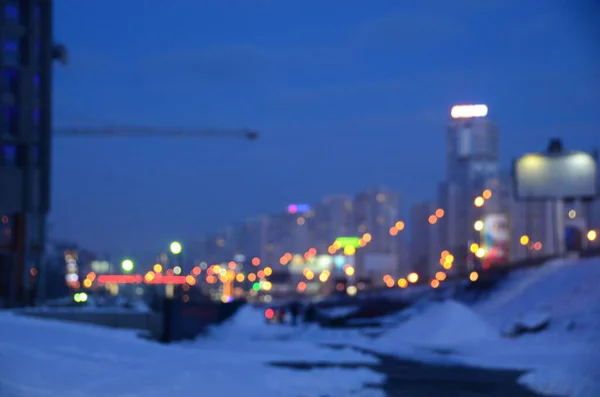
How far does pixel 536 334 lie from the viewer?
4047cm

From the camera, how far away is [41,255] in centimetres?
6894

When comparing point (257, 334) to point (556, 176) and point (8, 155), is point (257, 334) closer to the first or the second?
point (8, 155)

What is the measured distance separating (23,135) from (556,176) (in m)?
33.8

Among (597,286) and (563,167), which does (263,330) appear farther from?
(563,167)

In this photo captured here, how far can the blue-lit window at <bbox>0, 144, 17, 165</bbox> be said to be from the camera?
62.3 metres

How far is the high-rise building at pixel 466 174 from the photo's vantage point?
6294 inches

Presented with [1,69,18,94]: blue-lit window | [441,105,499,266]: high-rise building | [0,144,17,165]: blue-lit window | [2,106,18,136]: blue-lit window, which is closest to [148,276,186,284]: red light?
[0,144,17,165]: blue-lit window

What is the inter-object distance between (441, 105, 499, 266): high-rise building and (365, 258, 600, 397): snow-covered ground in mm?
98132

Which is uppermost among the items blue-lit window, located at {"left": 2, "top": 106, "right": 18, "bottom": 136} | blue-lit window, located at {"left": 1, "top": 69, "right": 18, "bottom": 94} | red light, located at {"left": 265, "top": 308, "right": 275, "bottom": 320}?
blue-lit window, located at {"left": 1, "top": 69, "right": 18, "bottom": 94}

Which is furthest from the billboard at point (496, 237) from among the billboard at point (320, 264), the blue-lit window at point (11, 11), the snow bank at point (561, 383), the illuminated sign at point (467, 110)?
the snow bank at point (561, 383)

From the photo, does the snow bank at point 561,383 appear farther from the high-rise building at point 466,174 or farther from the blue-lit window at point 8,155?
the high-rise building at point 466,174

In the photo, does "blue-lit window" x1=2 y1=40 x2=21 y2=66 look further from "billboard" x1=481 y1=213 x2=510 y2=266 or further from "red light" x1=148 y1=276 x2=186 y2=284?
"billboard" x1=481 y1=213 x2=510 y2=266

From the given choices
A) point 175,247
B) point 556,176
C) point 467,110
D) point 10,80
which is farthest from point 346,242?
point 175,247

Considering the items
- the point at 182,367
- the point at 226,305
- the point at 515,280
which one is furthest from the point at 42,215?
the point at 182,367
